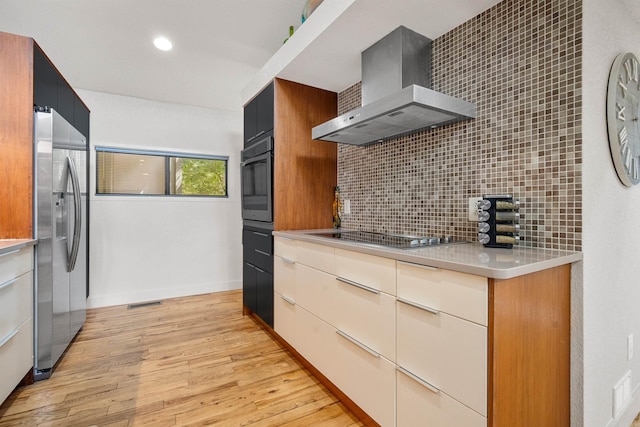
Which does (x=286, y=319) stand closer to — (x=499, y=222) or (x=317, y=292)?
(x=317, y=292)

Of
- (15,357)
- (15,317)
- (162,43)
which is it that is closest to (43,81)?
(162,43)

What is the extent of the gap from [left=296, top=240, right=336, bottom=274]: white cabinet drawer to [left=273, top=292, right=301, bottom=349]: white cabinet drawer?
38 cm

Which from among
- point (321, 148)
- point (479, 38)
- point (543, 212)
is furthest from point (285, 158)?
point (543, 212)

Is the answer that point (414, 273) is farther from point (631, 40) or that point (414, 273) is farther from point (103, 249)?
point (103, 249)

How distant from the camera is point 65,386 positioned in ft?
6.32

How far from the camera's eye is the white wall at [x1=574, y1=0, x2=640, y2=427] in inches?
49.9

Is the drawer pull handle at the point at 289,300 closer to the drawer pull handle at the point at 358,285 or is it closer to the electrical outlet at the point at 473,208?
the drawer pull handle at the point at 358,285

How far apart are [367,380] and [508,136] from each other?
1387mm

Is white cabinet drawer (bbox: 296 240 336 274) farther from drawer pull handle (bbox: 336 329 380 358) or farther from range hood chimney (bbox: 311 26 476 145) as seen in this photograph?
range hood chimney (bbox: 311 26 476 145)

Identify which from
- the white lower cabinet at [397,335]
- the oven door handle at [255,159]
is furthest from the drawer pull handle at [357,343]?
the oven door handle at [255,159]

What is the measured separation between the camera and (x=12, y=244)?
5.43ft

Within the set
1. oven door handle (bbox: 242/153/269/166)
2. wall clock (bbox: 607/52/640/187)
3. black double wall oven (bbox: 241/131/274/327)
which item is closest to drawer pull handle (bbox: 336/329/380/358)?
black double wall oven (bbox: 241/131/274/327)

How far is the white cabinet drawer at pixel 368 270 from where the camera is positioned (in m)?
1.34

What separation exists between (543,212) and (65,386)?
288 cm
